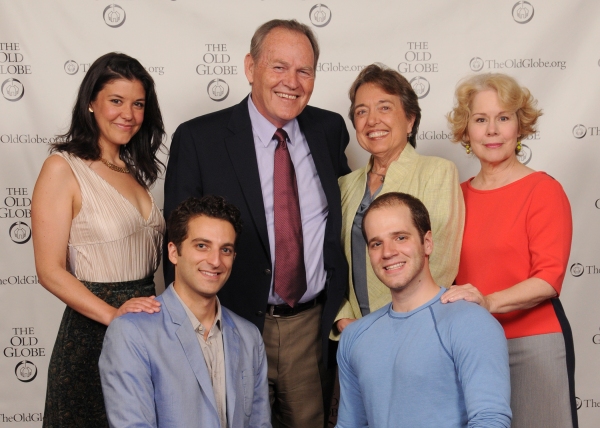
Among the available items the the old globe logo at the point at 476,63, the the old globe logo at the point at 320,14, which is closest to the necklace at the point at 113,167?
the the old globe logo at the point at 320,14

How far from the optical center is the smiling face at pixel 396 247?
6.49 feet

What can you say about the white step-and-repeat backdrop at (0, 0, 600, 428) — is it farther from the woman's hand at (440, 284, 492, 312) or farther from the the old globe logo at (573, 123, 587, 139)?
the woman's hand at (440, 284, 492, 312)

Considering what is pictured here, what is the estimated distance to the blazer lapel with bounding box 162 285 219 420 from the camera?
2.03 metres

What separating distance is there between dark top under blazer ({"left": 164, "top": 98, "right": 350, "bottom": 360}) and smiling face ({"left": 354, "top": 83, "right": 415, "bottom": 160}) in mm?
236

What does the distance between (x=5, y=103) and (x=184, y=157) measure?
4.49ft

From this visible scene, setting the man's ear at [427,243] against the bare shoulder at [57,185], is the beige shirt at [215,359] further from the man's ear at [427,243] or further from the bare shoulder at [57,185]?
the man's ear at [427,243]

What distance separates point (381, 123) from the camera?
97.7 inches

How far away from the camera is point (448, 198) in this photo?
7.69ft

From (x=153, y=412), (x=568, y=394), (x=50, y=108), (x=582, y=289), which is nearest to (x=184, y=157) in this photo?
(x=153, y=412)

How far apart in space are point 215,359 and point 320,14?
77.1 inches

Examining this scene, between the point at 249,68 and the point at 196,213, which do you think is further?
the point at 249,68

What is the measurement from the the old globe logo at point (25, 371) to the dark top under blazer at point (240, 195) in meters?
1.39

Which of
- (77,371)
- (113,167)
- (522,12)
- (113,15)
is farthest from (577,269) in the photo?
(113,15)

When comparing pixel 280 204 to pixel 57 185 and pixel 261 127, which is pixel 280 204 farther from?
pixel 57 185
